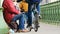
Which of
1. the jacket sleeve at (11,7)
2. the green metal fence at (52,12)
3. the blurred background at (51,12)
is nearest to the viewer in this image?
the jacket sleeve at (11,7)

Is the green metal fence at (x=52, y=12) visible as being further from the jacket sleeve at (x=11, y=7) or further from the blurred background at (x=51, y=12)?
the jacket sleeve at (x=11, y=7)

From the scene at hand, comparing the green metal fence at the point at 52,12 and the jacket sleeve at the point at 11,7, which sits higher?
the jacket sleeve at the point at 11,7

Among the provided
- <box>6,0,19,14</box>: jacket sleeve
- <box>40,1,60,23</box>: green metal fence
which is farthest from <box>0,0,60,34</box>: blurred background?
<box>6,0,19,14</box>: jacket sleeve

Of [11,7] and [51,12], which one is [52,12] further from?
[11,7]

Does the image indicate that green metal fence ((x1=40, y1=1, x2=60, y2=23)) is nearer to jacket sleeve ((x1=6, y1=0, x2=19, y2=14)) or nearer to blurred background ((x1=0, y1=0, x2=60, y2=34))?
blurred background ((x1=0, y1=0, x2=60, y2=34))

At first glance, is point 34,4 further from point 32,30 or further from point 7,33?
point 7,33

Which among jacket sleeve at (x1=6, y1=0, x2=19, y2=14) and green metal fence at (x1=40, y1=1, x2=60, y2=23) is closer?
jacket sleeve at (x1=6, y1=0, x2=19, y2=14)

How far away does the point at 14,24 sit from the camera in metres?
2.68

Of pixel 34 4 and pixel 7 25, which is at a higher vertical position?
pixel 34 4

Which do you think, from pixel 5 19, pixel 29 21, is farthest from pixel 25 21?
pixel 5 19

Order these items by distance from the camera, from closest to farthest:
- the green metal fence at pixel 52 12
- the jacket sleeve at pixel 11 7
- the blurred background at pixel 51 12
Answer: the jacket sleeve at pixel 11 7, the blurred background at pixel 51 12, the green metal fence at pixel 52 12

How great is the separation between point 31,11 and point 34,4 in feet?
0.37

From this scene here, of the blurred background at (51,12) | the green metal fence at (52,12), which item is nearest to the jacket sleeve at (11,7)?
the blurred background at (51,12)

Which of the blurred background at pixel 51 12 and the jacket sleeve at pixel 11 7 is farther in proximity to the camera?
the blurred background at pixel 51 12
